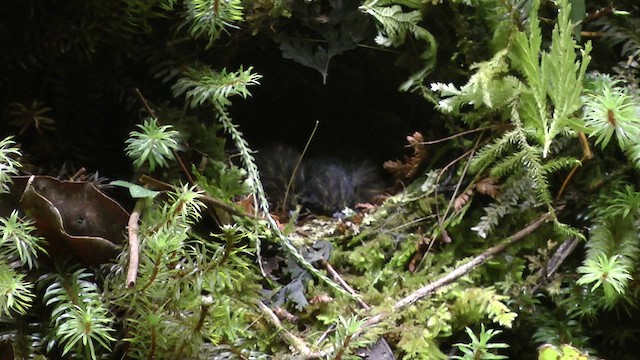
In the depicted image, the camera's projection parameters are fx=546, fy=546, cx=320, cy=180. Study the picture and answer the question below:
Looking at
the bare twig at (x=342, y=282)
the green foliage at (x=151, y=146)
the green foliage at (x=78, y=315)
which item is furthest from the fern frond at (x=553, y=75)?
the green foliage at (x=78, y=315)

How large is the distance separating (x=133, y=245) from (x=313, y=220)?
67 cm

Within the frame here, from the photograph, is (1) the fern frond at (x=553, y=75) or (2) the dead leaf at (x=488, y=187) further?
(2) the dead leaf at (x=488, y=187)

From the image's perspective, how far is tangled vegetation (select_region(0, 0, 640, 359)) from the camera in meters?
0.86

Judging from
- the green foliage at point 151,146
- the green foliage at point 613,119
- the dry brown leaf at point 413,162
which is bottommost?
the dry brown leaf at point 413,162

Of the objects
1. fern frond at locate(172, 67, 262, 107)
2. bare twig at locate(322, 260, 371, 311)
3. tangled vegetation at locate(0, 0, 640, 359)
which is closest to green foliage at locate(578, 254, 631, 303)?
tangled vegetation at locate(0, 0, 640, 359)

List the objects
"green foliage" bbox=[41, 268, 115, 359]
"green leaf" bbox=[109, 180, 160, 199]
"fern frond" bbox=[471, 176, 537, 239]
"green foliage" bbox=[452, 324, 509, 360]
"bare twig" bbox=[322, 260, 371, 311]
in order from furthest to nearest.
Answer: "fern frond" bbox=[471, 176, 537, 239] < "bare twig" bbox=[322, 260, 371, 311] < "green leaf" bbox=[109, 180, 160, 199] < "green foliage" bbox=[452, 324, 509, 360] < "green foliage" bbox=[41, 268, 115, 359]

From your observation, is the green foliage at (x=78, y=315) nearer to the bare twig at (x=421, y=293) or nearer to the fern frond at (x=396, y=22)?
the bare twig at (x=421, y=293)

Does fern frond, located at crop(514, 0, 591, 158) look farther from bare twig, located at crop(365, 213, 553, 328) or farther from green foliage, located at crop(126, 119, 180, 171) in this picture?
green foliage, located at crop(126, 119, 180, 171)

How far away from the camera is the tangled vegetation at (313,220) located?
2.81 ft

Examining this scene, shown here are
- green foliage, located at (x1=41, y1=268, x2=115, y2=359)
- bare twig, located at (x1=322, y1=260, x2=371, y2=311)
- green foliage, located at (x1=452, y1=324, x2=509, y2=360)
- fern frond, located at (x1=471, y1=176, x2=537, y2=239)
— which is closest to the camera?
green foliage, located at (x1=41, y1=268, x2=115, y2=359)

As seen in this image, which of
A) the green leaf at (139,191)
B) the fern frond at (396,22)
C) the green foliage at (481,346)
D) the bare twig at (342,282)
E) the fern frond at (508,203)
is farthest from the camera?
the fern frond at (396,22)

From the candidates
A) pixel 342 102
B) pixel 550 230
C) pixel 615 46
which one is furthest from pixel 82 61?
pixel 615 46

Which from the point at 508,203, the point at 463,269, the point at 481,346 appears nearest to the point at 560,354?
the point at 481,346

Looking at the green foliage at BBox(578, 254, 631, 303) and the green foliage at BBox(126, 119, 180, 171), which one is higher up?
the green foliage at BBox(126, 119, 180, 171)
